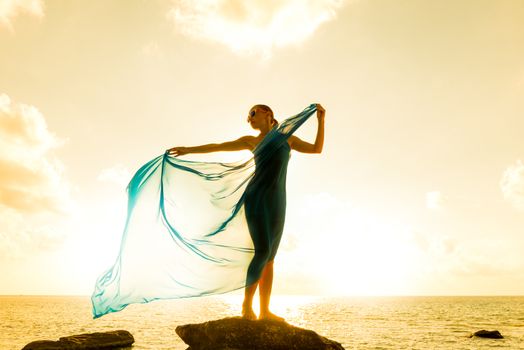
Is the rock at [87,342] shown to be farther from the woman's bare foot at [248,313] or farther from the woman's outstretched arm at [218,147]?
the woman's outstretched arm at [218,147]

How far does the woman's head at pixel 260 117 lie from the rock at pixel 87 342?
52.5ft

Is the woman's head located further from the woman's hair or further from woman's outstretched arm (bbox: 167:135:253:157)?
woman's outstretched arm (bbox: 167:135:253:157)

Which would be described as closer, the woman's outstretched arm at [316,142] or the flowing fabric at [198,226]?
the flowing fabric at [198,226]

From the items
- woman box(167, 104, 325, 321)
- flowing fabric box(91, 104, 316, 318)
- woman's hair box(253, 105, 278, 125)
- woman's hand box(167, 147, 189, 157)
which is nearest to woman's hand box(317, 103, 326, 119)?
woman box(167, 104, 325, 321)

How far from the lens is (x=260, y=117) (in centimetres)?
594

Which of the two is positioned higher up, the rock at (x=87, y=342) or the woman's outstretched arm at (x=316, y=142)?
the woman's outstretched arm at (x=316, y=142)

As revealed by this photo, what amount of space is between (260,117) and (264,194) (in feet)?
4.09

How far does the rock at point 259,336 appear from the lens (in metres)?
5.91

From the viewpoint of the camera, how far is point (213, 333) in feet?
20.8

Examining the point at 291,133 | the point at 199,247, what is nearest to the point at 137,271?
the point at 199,247

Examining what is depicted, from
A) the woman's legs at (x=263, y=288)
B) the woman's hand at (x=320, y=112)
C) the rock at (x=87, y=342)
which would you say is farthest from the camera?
the rock at (x=87, y=342)

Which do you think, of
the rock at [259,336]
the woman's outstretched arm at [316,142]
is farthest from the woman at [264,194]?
the rock at [259,336]

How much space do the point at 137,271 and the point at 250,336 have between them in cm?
207

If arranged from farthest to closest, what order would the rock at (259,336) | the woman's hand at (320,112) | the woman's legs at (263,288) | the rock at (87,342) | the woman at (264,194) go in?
1. the rock at (87,342)
2. the rock at (259,336)
3. the woman's hand at (320,112)
4. the woman's legs at (263,288)
5. the woman at (264,194)
